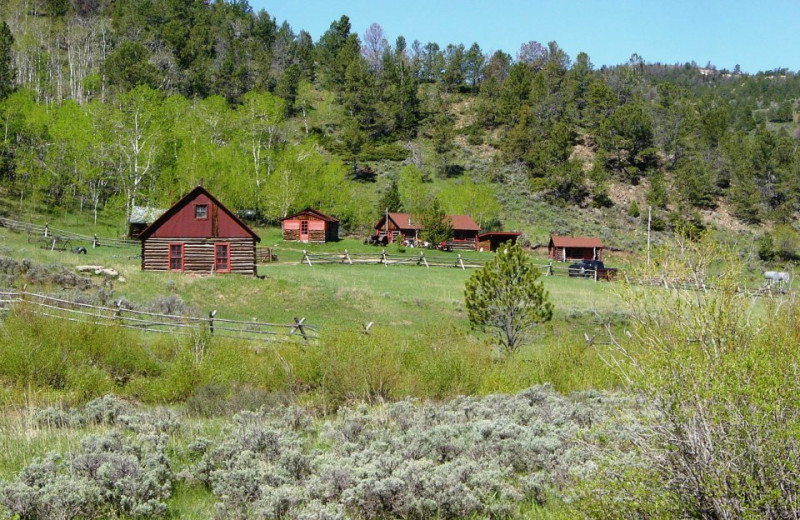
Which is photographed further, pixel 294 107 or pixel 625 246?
pixel 294 107

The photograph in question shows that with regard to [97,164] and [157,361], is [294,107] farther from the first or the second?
[157,361]

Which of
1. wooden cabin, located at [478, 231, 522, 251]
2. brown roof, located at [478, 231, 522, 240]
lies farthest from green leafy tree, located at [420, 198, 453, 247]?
wooden cabin, located at [478, 231, 522, 251]

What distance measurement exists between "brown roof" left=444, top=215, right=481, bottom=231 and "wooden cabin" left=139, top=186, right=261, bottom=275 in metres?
35.9

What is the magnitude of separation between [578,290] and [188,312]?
945 inches

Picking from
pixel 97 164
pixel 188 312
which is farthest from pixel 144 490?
pixel 97 164

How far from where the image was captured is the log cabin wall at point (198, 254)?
38.0 metres

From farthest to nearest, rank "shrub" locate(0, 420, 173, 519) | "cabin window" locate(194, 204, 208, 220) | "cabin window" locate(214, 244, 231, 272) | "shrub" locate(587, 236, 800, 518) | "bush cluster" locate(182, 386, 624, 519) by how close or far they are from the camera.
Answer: "cabin window" locate(194, 204, 208, 220) → "cabin window" locate(214, 244, 231, 272) → "bush cluster" locate(182, 386, 624, 519) → "shrub" locate(0, 420, 173, 519) → "shrub" locate(587, 236, 800, 518)

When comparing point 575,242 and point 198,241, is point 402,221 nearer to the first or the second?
point 575,242

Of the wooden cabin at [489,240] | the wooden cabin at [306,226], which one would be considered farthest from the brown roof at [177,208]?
the wooden cabin at [489,240]

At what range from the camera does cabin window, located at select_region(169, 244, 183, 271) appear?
125 ft

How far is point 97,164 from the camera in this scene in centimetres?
6281

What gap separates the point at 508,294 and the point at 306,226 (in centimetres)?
4669

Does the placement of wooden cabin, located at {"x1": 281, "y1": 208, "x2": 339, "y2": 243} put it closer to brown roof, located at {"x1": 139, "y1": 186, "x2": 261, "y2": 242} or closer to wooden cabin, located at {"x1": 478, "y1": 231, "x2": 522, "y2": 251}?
wooden cabin, located at {"x1": 478, "y1": 231, "x2": 522, "y2": 251}

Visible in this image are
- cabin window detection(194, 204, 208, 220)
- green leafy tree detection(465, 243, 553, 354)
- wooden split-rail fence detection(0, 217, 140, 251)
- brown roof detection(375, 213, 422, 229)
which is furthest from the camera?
brown roof detection(375, 213, 422, 229)
